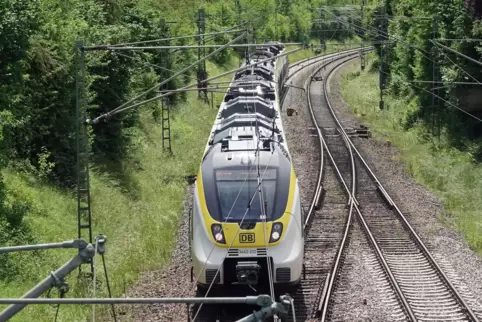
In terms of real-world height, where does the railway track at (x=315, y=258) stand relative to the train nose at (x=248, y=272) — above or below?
below

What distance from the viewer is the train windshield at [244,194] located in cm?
1336

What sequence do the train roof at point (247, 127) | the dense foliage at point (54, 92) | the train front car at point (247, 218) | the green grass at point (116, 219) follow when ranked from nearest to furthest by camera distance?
1. the train front car at point (247, 218)
2. the green grass at point (116, 219)
3. the train roof at point (247, 127)
4. the dense foliage at point (54, 92)

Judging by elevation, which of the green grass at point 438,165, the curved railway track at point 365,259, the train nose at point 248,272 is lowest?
the green grass at point 438,165

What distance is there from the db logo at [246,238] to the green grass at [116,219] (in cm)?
323

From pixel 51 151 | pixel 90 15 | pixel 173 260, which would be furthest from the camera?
pixel 90 15

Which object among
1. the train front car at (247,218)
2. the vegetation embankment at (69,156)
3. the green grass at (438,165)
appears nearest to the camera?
the train front car at (247,218)

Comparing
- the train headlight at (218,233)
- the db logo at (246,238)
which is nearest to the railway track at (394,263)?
the db logo at (246,238)

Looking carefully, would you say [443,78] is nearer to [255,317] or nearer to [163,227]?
[163,227]

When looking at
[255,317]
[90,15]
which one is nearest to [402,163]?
[90,15]

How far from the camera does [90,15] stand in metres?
26.9

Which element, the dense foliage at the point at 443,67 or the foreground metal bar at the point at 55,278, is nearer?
the foreground metal bar at the point at 55,278

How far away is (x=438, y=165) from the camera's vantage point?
2677 centimetres

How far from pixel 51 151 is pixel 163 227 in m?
4.31

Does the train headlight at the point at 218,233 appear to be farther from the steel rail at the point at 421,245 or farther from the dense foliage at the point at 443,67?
the dense foliage at the point at 443,67
